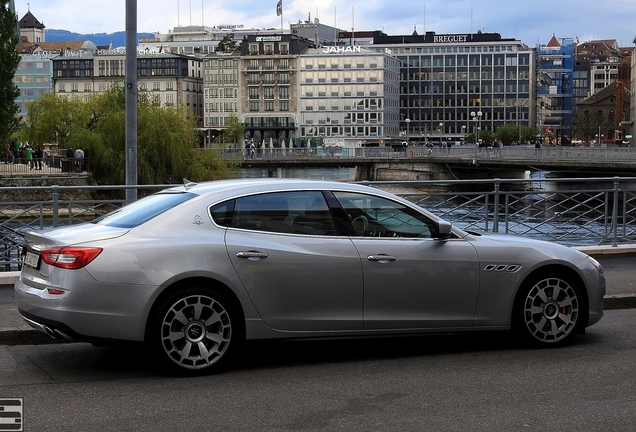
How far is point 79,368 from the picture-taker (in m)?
7.76

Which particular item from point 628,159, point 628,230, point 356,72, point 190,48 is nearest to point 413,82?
point 356,72

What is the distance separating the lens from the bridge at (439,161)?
84.2 meters

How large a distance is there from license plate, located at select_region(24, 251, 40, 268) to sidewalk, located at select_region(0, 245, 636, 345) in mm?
1130

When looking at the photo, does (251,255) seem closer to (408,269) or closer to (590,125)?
(408,269)

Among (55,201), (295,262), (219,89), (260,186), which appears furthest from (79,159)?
(219,89)

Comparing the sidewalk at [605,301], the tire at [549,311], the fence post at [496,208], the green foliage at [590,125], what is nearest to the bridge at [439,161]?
the fence post at [496,208]

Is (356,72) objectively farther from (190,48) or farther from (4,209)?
(4,209)

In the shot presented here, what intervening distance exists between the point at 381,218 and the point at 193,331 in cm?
176

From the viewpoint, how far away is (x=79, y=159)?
61656 millimetres

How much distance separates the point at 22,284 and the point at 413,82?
179226mm

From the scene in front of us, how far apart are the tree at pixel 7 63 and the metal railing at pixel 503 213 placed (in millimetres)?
32686

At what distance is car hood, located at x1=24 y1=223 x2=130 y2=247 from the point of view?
24.4 feet
